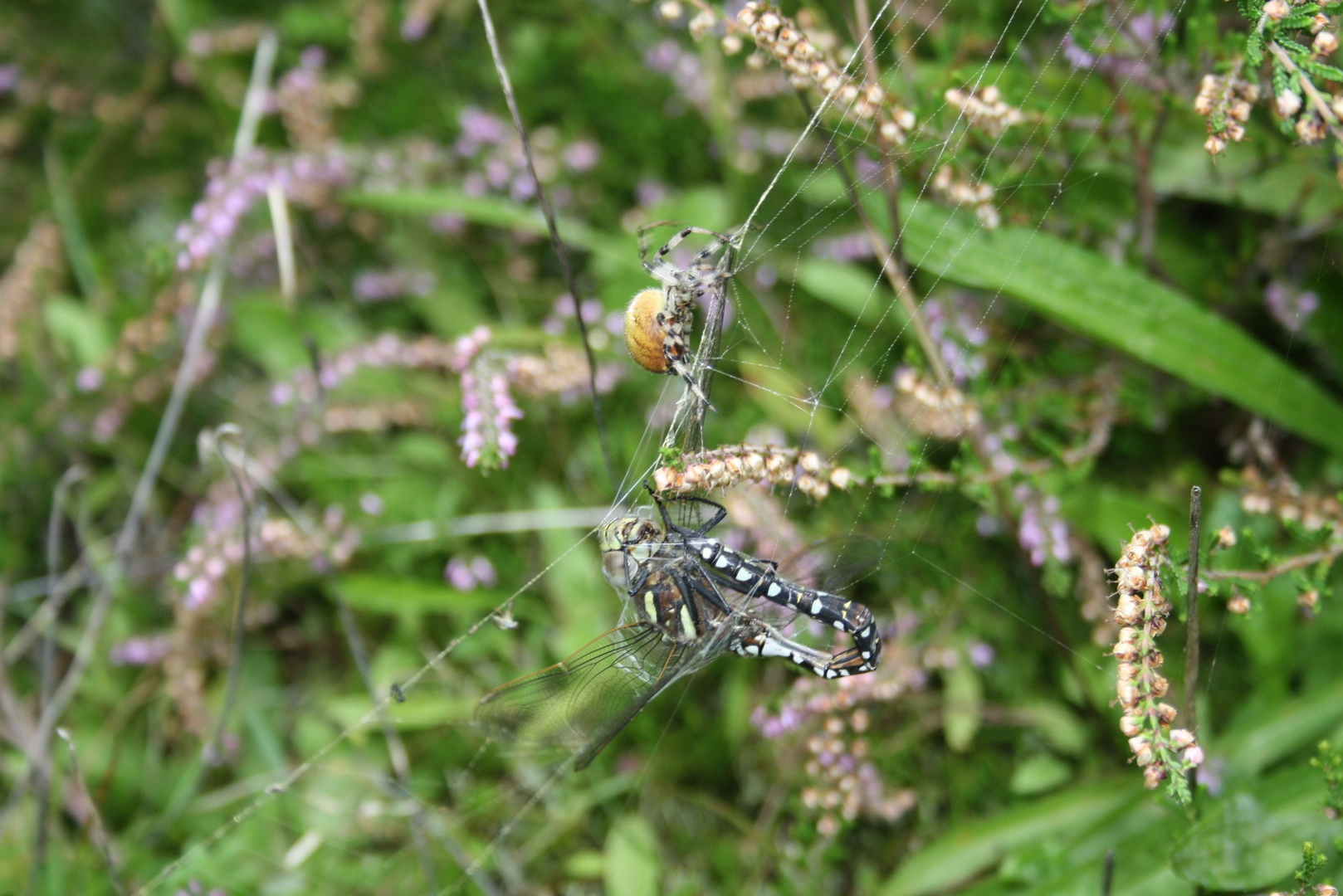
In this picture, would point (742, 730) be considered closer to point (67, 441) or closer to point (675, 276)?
point (675, 276)

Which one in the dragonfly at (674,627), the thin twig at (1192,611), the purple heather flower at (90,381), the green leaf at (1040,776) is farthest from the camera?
the purple heather flower at (90,381)

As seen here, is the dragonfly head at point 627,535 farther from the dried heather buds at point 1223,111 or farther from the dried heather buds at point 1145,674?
the dried heather buds at point 1223,111

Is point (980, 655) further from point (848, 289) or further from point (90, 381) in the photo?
point (90, 381)

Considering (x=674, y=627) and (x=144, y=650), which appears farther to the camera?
(x=144, y=650)

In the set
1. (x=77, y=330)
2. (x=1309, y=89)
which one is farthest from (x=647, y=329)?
(x=77, y=330)

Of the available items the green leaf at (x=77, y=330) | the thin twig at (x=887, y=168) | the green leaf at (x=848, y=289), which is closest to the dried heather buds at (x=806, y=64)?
the thin twig at (x=887, y=168)

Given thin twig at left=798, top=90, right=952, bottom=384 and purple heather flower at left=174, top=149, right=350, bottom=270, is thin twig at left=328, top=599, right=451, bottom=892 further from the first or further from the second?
thin twig at left=798, top=90, right=952, bottom=384

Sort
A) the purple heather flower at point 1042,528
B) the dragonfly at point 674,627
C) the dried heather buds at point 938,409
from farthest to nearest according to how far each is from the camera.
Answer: the purple heather flower at point 1042,528, the dried heather buds at point 938,409, the dragonfly at point 674,627
